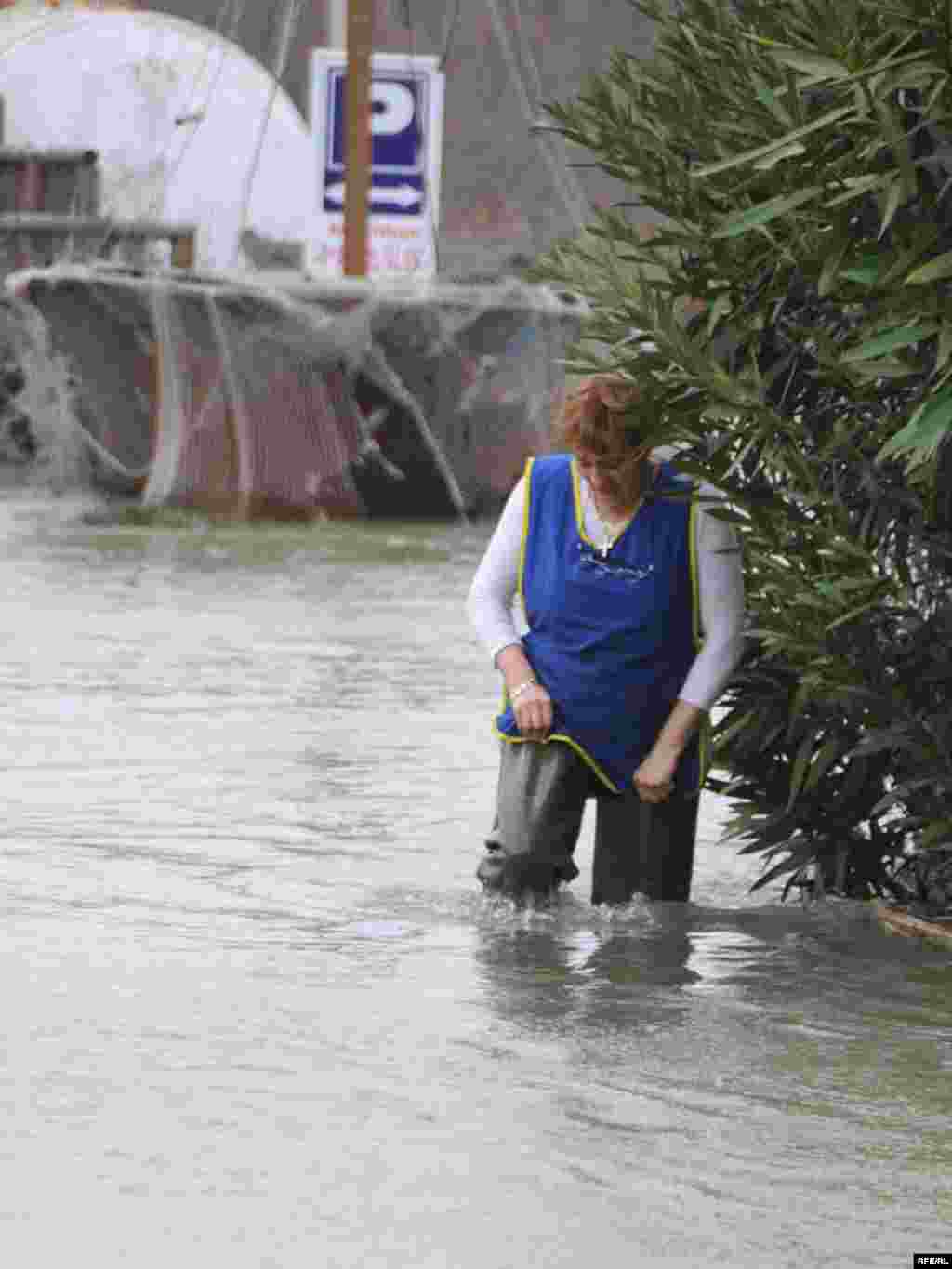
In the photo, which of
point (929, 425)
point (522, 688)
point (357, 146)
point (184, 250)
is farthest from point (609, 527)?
point (184, 250)

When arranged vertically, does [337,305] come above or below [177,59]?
below

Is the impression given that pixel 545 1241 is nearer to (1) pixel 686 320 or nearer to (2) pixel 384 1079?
(2) pixel 384 1079

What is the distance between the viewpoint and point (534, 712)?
785 centimetres

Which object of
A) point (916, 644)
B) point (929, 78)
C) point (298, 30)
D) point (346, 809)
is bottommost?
point (346, 809)

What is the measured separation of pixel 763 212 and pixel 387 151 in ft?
81.8

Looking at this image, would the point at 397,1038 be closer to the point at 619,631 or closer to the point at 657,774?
the point at 657,774

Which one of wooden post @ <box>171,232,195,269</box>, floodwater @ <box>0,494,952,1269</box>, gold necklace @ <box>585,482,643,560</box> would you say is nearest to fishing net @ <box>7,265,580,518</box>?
wooden post @ <box>171,232,195,269</box>

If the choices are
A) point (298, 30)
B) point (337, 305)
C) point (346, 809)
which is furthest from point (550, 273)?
point (298, 30)

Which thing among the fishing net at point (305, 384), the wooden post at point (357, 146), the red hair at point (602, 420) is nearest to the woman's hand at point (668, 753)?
the red hair at point (602, 420)

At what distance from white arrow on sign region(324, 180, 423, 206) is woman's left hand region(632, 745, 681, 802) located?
74.5ft

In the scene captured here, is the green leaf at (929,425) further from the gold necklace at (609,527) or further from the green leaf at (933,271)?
the gold necklace at (609,527)

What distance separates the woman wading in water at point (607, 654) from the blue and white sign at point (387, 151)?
70.9 feet

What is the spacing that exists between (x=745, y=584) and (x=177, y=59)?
28.7m

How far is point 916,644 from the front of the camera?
740 centimetres
